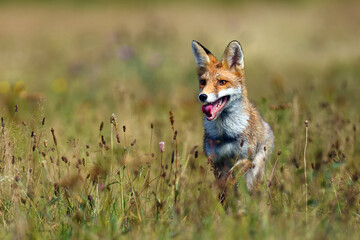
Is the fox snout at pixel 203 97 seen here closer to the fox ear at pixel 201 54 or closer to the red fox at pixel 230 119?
the red fox at pixel 230 119

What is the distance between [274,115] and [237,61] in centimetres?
164

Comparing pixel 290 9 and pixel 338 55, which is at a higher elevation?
pixel 290 9

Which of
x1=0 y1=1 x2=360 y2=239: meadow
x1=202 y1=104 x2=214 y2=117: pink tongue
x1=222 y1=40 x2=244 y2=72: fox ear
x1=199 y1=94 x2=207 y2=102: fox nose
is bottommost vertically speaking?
x1=0 y1=1 x2=360 y2=239: meadow

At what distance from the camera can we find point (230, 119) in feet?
16.9

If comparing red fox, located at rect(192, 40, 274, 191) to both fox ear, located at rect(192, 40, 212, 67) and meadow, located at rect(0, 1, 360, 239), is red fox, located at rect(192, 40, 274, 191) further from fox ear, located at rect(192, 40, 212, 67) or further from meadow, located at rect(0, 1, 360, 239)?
meadow, located at rect(0, 1, 360, 239)

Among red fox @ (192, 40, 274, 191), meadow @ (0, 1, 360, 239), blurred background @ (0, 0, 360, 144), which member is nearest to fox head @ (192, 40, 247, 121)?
red fox @ (192, 40, 274, 191)

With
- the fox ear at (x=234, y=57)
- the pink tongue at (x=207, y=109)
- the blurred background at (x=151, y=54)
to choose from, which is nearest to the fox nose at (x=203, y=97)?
the pink tongue at (x=207, y=109)

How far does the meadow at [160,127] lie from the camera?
395cm

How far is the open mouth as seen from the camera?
16.3 ft

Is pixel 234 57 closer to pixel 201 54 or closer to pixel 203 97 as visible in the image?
pixel 201 54

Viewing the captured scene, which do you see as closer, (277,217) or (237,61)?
(277,217)

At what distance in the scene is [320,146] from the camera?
20.6 ft

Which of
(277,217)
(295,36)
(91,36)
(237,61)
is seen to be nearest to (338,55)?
(295,36)

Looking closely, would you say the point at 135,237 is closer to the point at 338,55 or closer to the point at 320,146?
the point at 320,146
